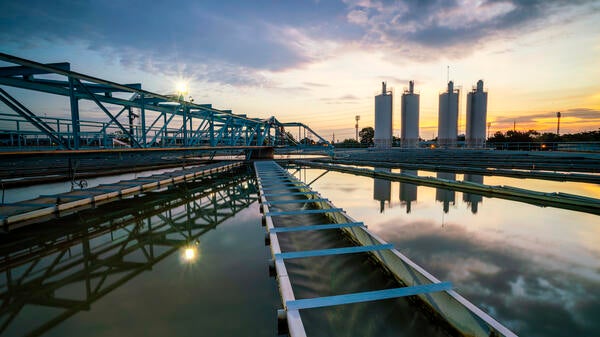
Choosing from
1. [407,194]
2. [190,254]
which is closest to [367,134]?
[407,194]

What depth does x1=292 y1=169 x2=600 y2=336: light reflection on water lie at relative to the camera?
3387 mm

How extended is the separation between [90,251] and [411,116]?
4472 centimetres

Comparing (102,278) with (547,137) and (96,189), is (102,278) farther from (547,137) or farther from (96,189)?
(547,137)

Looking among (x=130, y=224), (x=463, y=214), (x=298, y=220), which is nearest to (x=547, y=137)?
(x=463, y=214)

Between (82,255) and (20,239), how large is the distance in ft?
6.27

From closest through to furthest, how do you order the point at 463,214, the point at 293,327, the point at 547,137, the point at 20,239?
the point at 293,327 < the point at 20,239 < the point at 463,214 < the point at 547,137

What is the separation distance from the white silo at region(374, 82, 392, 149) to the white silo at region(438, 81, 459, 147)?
8106 mm

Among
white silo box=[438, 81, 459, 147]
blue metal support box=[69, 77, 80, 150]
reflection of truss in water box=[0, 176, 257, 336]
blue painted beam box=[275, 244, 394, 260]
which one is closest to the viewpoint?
reflection of truss in water box=[0, 176, 257, 336]

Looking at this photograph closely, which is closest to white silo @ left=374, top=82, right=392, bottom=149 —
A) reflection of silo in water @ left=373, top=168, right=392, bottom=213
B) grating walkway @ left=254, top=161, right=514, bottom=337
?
reflection of silo in water @ left=373, top=168, right=392, bottom=213

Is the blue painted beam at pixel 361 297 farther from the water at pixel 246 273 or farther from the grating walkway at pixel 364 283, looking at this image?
the water at pixel 246 273

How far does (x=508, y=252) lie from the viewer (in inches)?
205

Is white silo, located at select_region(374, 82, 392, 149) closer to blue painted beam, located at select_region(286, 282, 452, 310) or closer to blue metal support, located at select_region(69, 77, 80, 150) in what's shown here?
blue metal support, located at select_region(69, 77, 80, 150)

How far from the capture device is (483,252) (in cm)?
520

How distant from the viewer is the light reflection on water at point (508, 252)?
11.1ft
